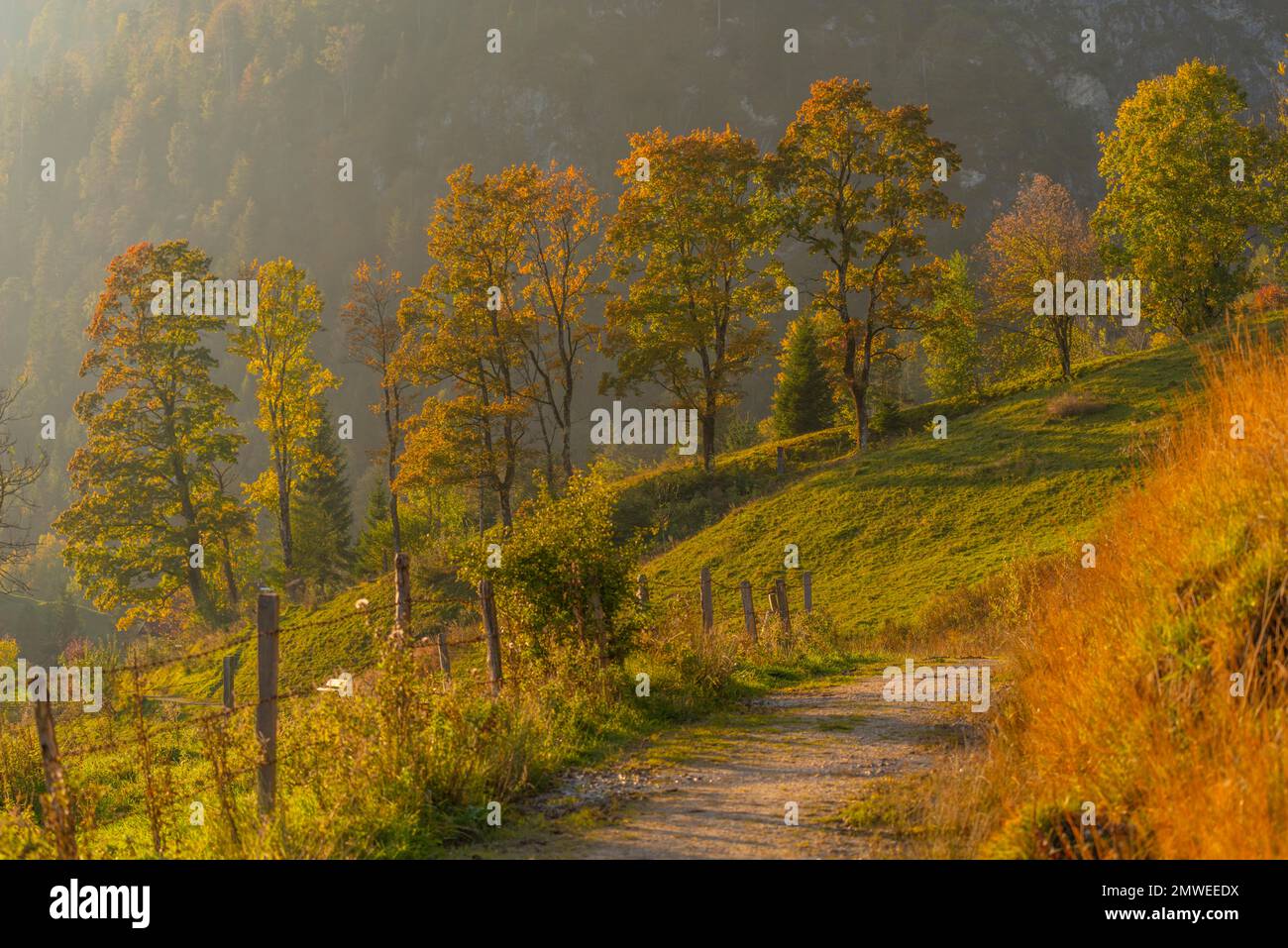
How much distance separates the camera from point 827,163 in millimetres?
46156

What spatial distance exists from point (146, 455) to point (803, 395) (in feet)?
115

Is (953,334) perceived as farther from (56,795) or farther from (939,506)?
(56,795)

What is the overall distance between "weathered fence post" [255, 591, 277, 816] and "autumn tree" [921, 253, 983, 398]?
40.2m

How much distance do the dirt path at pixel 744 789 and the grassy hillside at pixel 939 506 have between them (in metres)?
15.3

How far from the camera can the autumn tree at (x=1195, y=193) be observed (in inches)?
1829

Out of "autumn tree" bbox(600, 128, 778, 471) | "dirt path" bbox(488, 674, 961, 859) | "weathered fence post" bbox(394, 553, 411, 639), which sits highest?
"autumn tree" bbox(600, 128, 778, 471)

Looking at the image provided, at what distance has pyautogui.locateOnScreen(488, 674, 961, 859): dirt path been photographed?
6917 mm

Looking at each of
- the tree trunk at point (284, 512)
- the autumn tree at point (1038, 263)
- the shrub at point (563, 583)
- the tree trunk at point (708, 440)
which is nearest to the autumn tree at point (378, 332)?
the tree trunk at point (284, 512)

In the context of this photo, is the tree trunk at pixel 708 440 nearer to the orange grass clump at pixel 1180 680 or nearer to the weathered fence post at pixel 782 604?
the weathered fence post at pixel 782 604

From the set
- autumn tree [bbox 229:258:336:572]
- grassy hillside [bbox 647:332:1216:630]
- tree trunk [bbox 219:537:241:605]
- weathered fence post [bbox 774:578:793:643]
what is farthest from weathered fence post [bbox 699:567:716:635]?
tree trunk [bbox 219:537:241:605]

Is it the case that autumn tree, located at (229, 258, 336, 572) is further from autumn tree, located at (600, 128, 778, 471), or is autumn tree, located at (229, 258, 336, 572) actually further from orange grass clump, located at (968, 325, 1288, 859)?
orange grass clump, located at (968, 325, 1288, 859)

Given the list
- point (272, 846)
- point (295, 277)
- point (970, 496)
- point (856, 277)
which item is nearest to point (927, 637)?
point (970, 496)

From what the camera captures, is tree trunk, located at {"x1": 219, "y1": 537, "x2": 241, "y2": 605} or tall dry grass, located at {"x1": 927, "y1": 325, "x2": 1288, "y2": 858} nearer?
tall dry grass, located at {"x1": 927, "y1": 325, "x2": 1288, "y2": 858}

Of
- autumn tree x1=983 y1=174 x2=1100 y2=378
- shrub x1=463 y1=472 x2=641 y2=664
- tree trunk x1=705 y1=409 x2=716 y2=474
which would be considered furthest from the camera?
autumn tree x1=983 y1=174 x2=1100 y2=378
